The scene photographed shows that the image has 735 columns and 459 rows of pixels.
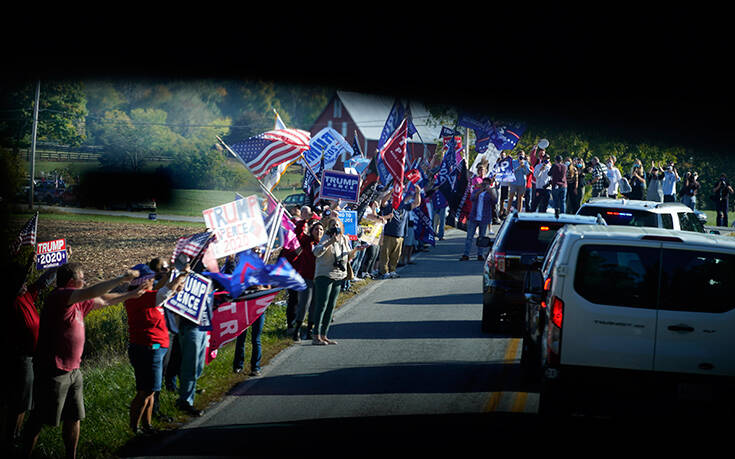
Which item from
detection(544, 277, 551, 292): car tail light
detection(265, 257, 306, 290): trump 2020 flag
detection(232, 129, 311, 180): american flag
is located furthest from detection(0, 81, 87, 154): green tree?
detection(544, 277, 551, 292): car tail light

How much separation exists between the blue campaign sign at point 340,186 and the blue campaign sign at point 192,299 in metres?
8.23

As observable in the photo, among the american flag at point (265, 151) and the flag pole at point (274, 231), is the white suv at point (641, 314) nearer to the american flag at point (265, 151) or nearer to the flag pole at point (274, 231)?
the flag pole at point (274, 231)

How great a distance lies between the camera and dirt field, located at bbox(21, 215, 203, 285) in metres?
31.8

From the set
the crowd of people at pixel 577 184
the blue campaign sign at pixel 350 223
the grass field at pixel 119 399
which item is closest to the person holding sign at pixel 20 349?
the grass field at pixel 119 399

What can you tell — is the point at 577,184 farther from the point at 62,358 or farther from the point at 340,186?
the point at 62,358

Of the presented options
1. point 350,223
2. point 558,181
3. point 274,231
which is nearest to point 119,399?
point 274,231

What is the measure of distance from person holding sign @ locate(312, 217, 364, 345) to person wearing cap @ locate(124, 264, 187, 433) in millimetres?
4316

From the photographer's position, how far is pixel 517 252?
12.9 meters

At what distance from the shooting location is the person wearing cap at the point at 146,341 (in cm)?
859

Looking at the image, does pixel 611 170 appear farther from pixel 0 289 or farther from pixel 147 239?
pixel 0 289

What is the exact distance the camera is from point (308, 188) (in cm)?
2142

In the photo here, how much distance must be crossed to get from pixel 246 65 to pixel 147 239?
117 ft

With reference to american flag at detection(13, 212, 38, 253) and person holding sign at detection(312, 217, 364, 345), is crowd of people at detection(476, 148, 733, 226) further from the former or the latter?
american flag at detection(13, 212, 38, 253)

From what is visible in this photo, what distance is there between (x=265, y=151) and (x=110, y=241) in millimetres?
25529
